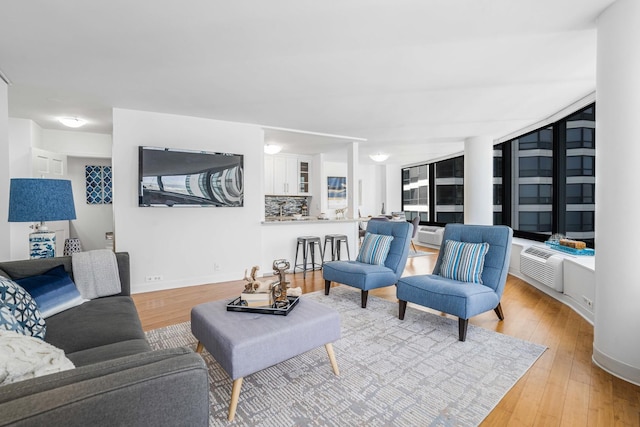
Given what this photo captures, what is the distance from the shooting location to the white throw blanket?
244cm

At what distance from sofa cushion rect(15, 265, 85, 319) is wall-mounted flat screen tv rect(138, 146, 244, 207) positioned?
2.09 meters

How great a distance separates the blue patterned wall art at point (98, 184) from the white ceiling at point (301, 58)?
1422mm

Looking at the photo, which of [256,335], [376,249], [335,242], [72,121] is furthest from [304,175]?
[256,335]

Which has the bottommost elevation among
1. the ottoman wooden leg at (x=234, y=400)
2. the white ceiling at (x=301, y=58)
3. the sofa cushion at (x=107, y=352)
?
the ottoman wooden leg at (x=234, y=400)

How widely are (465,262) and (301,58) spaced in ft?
7.86

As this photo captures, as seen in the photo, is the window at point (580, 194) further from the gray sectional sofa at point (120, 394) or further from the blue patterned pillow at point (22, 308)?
the blue patterned pillow at point (22, 308)

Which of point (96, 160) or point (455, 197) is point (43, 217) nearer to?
point (96, 160)

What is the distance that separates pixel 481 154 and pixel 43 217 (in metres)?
6.12

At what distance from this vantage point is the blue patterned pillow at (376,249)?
3.81 m

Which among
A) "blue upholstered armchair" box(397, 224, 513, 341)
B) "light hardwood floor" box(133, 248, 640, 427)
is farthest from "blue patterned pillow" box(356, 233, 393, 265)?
"blue upholstered armchair" box(397, 224, 513, 341)

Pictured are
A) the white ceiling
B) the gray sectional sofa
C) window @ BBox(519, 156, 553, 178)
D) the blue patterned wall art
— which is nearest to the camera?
the gray sectional sofa

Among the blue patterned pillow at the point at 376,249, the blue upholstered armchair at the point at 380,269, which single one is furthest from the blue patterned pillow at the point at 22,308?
the blue patterned pillow at the point at 376,249

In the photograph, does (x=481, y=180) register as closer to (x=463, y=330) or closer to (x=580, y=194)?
(x=580, y=194)

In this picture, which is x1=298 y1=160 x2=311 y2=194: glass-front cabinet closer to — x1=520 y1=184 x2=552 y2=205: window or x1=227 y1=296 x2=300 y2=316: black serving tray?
x1=520 y1=184 x2=552 y2=205: window
